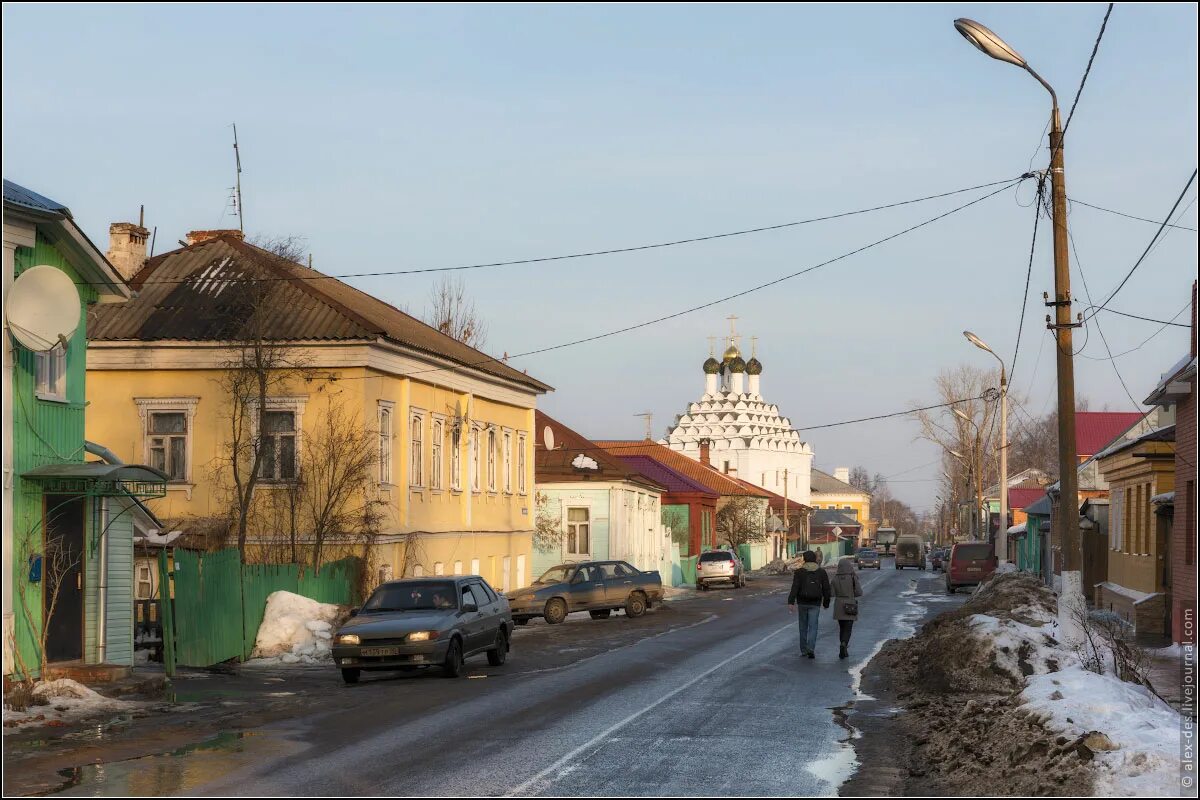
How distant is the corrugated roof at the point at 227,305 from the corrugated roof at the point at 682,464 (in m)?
50.3

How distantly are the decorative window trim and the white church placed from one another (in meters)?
105

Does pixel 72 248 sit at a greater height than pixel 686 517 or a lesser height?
greater

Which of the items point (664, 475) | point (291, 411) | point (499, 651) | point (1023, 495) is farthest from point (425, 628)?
point (1023, 495)

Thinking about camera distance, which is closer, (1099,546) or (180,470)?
(180,470)

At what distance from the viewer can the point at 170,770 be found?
11969 millimetres

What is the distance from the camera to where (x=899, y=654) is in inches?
914

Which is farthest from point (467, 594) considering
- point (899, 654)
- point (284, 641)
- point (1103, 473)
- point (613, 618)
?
point (1103, 473)

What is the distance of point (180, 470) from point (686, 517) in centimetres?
4565

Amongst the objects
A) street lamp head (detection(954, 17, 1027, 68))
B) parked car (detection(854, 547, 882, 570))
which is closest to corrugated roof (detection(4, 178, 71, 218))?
street lamp head (detection(954, 17, 1027, 68))

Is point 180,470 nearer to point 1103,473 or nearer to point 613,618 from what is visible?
point 613,618

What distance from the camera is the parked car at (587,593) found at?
36.3m

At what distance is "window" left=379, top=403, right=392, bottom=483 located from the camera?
112ft

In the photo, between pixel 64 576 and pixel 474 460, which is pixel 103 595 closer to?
pixel 64 576

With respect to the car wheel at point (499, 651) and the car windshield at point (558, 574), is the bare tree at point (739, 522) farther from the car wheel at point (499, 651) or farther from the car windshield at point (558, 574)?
the car wheel at point (499, 651)
